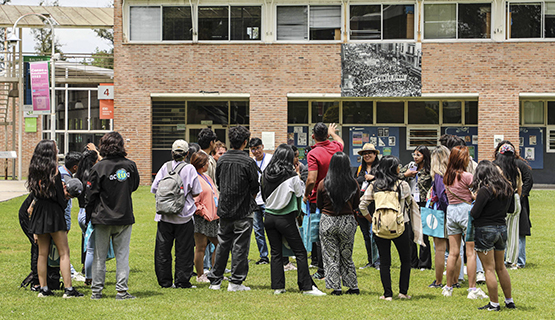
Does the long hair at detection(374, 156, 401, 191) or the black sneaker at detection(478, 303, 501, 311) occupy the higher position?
the long hair at detection(374, 156, 401, 191)

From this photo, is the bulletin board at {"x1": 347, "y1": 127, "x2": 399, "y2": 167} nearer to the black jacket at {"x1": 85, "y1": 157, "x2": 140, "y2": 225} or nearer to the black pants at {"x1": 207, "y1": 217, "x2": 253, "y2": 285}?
the black pants at {"x1": 207, "y1": 217, "x2": 253, "y2": 285}

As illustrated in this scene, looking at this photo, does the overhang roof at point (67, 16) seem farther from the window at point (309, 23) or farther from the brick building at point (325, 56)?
the window at point (309, 23)

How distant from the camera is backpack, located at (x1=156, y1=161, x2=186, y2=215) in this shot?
7363 millimetres

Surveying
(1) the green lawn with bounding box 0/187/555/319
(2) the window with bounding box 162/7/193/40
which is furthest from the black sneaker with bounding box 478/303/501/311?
(2) the window with bounding box 162/7/193/40

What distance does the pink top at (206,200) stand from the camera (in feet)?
25.9

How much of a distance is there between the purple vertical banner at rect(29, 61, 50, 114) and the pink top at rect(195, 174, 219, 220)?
18259mm

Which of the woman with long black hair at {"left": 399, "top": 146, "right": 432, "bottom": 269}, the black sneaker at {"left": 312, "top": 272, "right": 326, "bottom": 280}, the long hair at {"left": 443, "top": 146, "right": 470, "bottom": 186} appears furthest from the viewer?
the woman with long black hair at {"left": 399, "top": 146, "right": 432, "bottom": 269}

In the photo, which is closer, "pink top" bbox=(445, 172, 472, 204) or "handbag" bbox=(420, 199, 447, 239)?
"pink top" bbox=(445, 172, 472, 204)

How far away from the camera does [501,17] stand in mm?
23406

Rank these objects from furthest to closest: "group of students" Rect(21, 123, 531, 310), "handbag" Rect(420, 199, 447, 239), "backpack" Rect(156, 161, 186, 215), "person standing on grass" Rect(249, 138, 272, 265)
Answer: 1. "person standing on grass" Rect(249, 138, 272, 265)
2. "handbag" Rect(420, 199, 447, 239)
3. "backpack" Rect(156, 161, 186, 215)
4. "group of students" Rect(21, 123, 531, 310)

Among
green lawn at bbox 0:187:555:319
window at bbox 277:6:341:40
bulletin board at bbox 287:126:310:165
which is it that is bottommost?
green lawn at bbox 0:187:555:319

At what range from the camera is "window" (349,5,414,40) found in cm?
2395

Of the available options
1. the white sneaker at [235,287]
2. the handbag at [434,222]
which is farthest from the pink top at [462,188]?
A: the white sneaker at [235,287]

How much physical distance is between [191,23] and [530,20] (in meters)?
13.1
